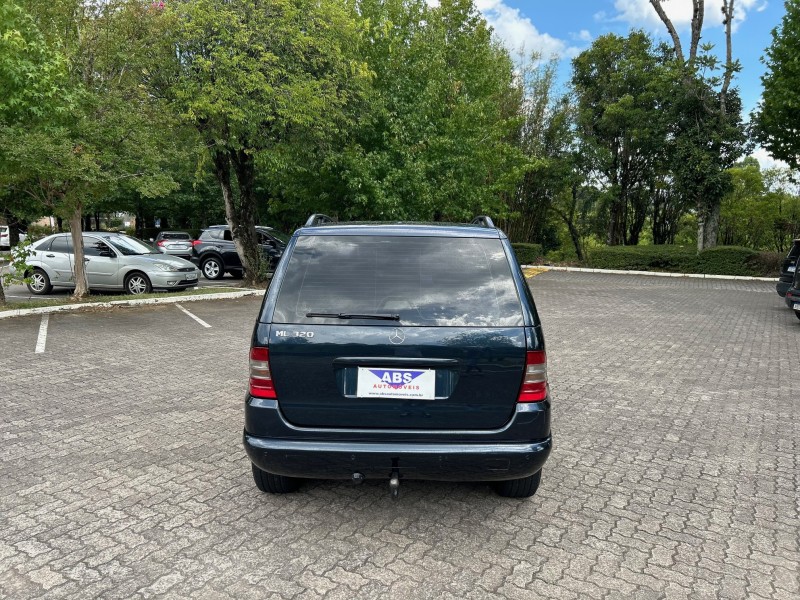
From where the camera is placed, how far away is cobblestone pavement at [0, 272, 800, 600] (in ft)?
9.68

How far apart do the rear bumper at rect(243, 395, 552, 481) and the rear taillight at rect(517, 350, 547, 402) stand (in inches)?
1.9

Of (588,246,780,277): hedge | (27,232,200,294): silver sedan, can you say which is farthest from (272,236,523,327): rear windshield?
(588,246,780,277): hedge

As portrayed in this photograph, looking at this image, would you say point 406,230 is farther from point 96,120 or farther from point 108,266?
point 108,266

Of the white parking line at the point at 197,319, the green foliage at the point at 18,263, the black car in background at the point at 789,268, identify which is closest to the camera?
the white parking line at the point at 197,319

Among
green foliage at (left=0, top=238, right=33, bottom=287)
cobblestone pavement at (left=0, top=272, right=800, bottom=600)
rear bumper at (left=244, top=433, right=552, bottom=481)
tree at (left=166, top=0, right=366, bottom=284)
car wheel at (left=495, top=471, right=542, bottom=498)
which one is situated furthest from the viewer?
tree at (left=166, top=0, right=366, bottom=284)

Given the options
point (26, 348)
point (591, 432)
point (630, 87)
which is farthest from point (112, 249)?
point (630, 87)

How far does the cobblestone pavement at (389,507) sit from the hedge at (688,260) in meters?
18.9

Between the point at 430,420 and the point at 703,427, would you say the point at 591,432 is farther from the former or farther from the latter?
the point at 430,420

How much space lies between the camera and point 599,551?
3.23m

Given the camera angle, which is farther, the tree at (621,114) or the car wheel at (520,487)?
the tree at (621,114)

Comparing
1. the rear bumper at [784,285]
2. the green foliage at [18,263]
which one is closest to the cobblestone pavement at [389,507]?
the green foliage at [18,263]

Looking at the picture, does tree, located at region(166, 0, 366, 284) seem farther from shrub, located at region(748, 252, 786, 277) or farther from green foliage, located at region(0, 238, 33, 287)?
shrub, located at region(748, 252, 786, 277)

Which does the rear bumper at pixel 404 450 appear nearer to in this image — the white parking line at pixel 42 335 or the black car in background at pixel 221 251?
the white parking line at pixel 42 335

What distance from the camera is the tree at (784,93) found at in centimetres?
1970
